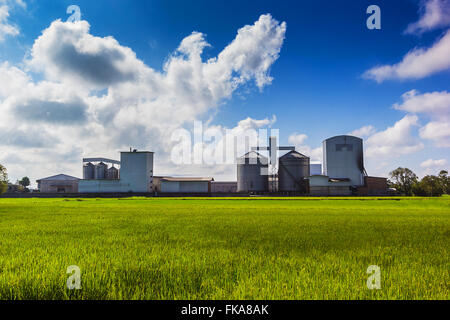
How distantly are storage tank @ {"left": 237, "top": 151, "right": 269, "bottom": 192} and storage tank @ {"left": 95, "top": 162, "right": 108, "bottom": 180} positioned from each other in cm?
3679

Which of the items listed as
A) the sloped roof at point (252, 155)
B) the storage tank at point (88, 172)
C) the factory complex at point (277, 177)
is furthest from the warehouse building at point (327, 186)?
the storage tank at point (88, 172)

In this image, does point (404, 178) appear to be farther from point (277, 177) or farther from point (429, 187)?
point (277, 177)

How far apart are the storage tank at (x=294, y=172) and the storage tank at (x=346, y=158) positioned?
19.1ft

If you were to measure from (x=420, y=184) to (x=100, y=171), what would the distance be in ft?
289

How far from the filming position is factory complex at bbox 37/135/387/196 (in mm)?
60844

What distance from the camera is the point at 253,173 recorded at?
208 feet

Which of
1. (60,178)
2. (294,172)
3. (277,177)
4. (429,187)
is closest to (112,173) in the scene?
(60,178)

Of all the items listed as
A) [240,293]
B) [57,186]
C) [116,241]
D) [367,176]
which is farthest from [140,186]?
[240,293]

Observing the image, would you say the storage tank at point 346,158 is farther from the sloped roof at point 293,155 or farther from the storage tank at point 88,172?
the storage tank at point 88,172

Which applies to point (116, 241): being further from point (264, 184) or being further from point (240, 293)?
point (264, 184)

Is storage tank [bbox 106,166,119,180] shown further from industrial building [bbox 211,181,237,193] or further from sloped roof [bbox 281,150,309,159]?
Answer: sloped roof [bbox 281,150,309,159]

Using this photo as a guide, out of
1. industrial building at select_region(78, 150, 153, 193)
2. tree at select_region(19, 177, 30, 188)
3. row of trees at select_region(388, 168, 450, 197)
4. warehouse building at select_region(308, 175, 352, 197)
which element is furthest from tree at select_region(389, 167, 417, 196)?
tree at select_region(19, 177, 30, 188)

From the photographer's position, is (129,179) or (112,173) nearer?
(129,179)

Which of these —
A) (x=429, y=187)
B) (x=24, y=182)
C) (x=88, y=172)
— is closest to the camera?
(x=88, y=172)
